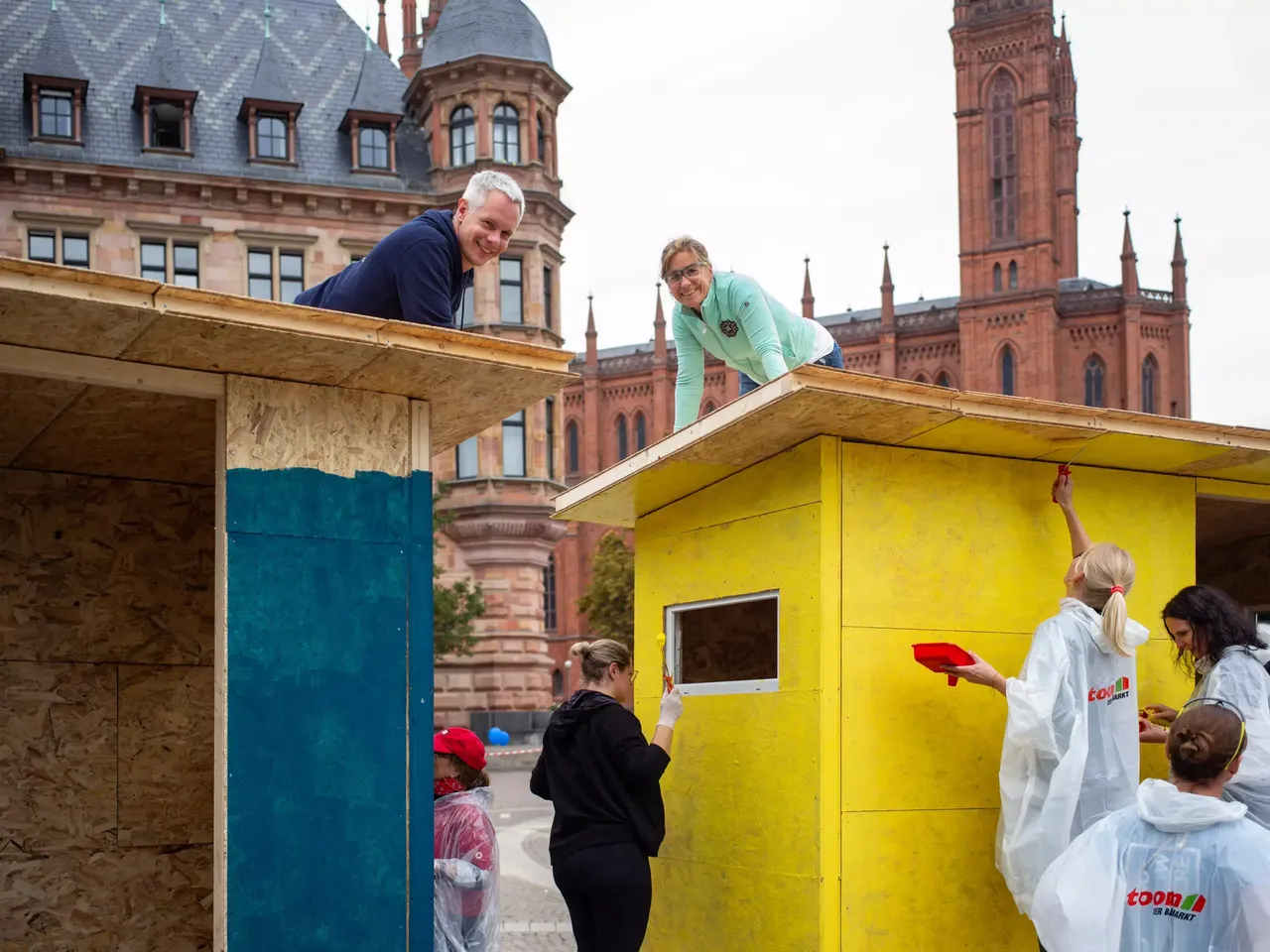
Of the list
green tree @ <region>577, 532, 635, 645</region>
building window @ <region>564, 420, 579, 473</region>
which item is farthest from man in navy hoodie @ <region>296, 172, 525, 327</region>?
building window @ <region>564, 420, 579, 473</region>

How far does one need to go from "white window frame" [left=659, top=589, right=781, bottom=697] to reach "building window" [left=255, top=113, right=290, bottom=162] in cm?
3381

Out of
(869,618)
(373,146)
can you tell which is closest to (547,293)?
(373,146)

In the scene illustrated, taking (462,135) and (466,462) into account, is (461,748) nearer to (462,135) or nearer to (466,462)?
(466,462)

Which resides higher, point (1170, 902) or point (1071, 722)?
point (1071, 722)

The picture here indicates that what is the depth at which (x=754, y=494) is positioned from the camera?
6512mm

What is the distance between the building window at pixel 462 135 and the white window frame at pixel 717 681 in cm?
3352

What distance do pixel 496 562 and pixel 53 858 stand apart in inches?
1260

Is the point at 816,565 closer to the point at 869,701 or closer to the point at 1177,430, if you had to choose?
the point at 869,701

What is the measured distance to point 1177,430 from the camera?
644 cm

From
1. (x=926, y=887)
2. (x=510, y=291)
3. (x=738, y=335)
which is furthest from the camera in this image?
(x=510, y=291)

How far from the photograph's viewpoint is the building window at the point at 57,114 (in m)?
36.4

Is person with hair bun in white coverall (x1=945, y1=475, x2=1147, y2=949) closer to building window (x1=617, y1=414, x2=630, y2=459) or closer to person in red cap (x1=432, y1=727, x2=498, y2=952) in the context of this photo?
person in red cap (x1=432, y1=727, x2=498, y2=952)

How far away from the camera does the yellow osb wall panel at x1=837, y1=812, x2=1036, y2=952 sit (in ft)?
19.0

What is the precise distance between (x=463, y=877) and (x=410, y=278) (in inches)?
97.3
